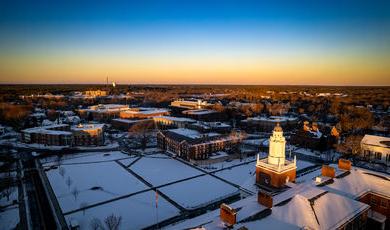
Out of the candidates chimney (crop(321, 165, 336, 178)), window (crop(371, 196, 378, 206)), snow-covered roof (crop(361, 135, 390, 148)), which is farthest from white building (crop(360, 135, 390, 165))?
chimney (crop(321, 165, 336, 178))

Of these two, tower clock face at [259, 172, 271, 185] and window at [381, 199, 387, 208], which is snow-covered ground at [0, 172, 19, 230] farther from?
window at [381, 199, 387, 208]

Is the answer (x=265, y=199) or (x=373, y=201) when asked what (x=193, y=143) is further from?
(x=265, y=199)

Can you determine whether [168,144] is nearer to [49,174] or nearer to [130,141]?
[130,141]

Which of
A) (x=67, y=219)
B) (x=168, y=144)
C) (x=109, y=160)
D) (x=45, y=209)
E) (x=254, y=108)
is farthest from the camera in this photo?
(x=254, y=108)

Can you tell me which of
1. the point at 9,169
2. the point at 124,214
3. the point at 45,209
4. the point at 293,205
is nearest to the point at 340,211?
the point at 293,205

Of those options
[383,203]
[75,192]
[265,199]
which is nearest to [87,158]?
[75,192]

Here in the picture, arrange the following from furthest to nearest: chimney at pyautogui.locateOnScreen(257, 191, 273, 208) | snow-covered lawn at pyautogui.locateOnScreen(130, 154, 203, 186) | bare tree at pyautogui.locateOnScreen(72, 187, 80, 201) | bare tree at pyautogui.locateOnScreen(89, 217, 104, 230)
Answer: snow-covered lawn at pyautogui.locateOnScreen(130, 154, 203, 186), bare tree at pyautogui.locateOnScreen(72, 187, 80, 201), bare tree at pyautogui.locateOnScreen(89, 217, 104, 230), chimney at pyautogui.locateOnScreen(257, 191, 273, 208)
